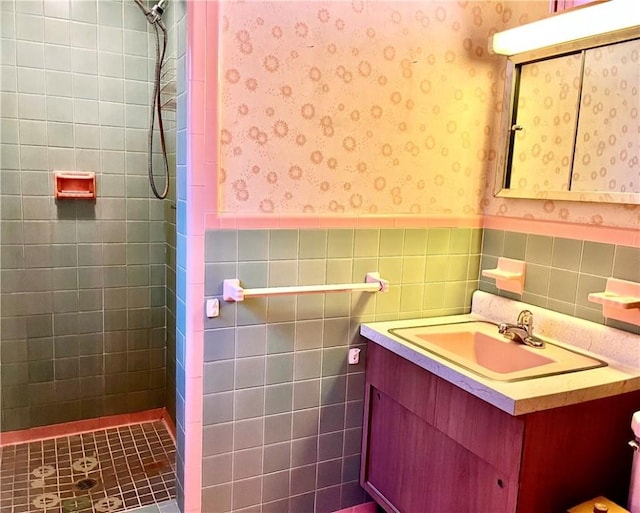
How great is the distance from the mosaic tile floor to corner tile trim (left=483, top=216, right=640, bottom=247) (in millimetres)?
1789

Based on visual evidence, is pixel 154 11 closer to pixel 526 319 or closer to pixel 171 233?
pixel 171 233

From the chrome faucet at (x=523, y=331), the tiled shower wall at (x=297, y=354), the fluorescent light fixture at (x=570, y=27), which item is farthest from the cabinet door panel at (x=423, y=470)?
the fluorescent light fixture at (x=570, y=27)

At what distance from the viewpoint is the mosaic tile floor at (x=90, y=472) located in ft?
6.95

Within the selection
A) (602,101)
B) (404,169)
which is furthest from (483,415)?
(602,101)

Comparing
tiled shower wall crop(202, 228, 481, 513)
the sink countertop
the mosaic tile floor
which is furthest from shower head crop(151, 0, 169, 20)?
the mosaic tile floor

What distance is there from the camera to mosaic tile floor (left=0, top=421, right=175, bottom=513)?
2117 mm

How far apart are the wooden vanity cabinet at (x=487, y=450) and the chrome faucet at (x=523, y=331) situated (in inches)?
12.9

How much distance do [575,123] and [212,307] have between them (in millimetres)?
1406

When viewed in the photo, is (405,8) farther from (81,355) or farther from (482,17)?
(81,355)

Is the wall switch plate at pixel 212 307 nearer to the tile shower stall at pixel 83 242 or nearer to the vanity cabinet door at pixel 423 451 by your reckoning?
the vanity cabinet door at pixel 423 451

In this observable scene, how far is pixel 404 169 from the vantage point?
79.3 inches

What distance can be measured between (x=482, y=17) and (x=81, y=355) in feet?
7.99

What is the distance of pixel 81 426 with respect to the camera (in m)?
2.70

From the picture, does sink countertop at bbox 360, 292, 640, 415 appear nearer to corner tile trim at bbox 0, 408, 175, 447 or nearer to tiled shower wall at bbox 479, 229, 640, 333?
tiled shower wall at bbox 479, 229, 640, 333
